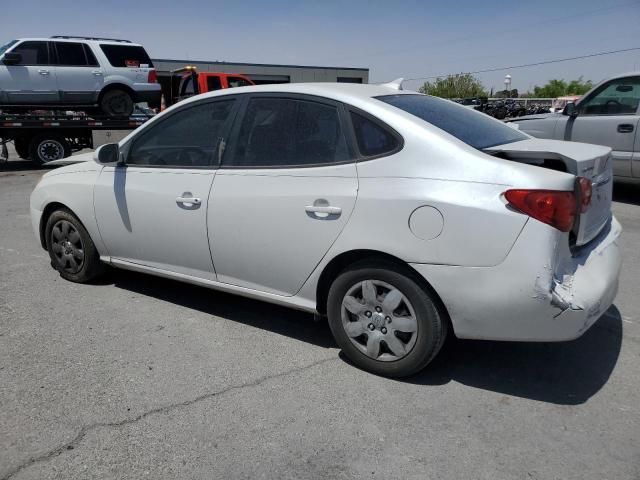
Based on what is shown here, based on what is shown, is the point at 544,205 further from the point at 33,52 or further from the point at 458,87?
the point at 458,87

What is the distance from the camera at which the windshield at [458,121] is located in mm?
3227

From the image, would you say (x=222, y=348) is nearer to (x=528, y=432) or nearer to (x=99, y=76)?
(x=528, y=432)

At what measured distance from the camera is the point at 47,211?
481 centimetres

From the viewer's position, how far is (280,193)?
3.33 metres

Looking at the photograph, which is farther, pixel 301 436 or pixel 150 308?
pixel 150 308

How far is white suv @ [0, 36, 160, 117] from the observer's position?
12.4 meters

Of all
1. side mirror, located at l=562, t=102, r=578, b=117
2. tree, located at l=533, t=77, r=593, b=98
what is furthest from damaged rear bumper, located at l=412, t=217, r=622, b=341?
tree, located at l=533, t=77, r=593, b=98

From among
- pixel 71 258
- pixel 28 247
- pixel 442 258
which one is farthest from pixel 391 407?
pixel 28 247

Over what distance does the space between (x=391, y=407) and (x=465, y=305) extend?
25.9 inches

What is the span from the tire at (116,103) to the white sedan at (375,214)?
1031 cm


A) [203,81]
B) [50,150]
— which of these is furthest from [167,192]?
[203,81]

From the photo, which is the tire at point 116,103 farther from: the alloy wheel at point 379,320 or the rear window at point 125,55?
the alloy wheel at point 379,320

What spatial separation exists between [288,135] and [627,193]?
7.61 m

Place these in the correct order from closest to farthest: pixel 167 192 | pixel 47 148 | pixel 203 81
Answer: pixel 167 192
pixel 47 148
pixel 203 81
